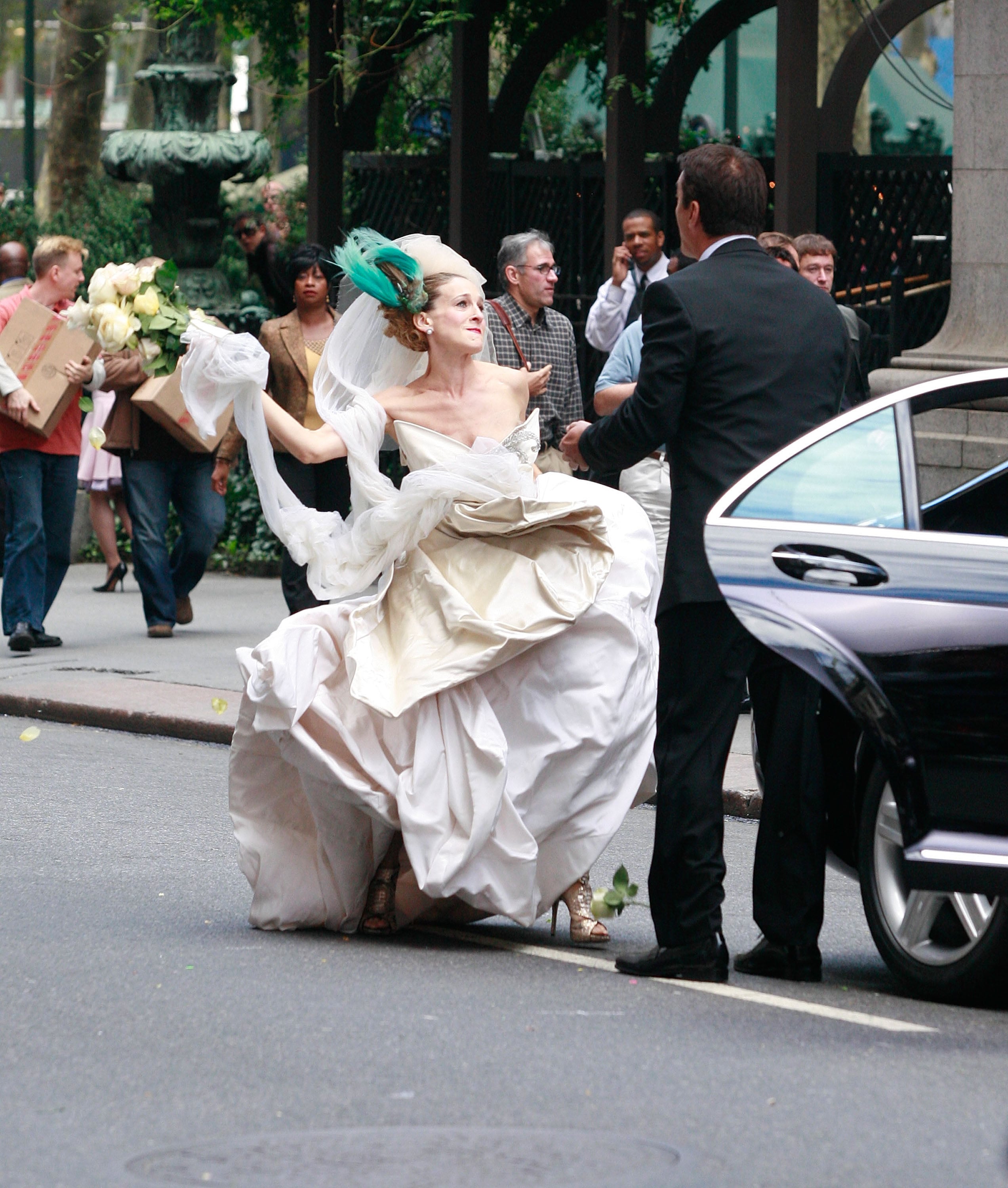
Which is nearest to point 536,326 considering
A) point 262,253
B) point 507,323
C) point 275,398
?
point 507,323

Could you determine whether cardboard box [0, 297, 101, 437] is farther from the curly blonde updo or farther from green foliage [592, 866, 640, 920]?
green foliage [592, 866, 640, 920]

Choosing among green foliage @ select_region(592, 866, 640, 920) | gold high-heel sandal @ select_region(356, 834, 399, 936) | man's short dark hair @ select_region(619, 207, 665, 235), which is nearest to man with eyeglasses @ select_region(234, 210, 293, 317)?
man's short dark hair @ select_region(619, 207, 665, 235)

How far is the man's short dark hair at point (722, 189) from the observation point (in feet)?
17.9

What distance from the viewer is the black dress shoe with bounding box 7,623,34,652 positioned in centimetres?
1205

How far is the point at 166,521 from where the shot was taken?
12.6 meters

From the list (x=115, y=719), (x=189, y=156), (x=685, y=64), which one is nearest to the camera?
(x=115, y=719)

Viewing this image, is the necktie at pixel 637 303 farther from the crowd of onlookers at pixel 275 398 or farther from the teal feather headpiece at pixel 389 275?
the teal feather headpiece at pixel 389 275

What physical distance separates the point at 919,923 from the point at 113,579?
10.4m

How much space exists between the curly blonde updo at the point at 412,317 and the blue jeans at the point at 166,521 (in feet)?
20.6

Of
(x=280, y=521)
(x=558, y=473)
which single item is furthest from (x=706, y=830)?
(x=280, y=521)

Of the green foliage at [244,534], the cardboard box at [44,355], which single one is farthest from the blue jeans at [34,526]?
the green foliage at [244,534]

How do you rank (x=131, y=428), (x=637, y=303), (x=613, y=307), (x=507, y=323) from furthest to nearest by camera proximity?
(x=131, y=428) → (x=613, y=307) → (x=637, y=303) → (x=507, y=323)

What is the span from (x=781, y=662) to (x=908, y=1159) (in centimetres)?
163

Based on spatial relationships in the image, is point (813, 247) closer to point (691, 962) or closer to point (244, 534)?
point (691, 962)
